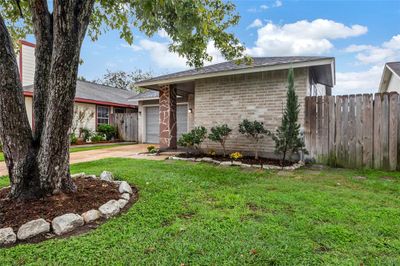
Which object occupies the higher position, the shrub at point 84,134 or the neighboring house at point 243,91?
the neighboring house at point 243,91

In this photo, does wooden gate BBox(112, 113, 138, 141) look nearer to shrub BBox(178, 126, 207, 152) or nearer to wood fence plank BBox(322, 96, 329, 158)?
shrub BBox(178, 126, 207, 152)

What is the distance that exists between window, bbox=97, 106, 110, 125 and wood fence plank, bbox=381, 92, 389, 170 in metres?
15.3

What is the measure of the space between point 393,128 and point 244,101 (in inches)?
158

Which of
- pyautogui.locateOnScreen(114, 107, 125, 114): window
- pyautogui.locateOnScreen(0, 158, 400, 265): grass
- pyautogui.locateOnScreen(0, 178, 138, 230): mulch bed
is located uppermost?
pyautogui.locateOnScreen(114, 107, 125, 114): window

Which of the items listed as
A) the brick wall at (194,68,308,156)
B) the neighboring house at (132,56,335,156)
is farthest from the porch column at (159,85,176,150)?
the brick wall at (194,68,308,156)

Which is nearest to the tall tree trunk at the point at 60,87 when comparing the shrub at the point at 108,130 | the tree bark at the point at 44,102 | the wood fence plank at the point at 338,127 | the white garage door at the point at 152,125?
the tree bark at the point at 44,102

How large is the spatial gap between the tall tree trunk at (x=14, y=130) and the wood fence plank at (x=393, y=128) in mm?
7391

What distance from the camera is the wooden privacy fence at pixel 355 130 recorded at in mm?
5891

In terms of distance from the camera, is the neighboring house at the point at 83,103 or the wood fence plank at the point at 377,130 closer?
the wood fence plank at the point at 377,130

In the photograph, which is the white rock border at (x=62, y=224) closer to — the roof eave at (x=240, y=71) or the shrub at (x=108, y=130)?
the roof eave at (x=240, y=71)

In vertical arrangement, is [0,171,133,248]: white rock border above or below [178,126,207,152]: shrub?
below

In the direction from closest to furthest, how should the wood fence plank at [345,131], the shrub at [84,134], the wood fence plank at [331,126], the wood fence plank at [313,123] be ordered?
1. the wood fence plank at [345,131]
2. the wood fence plank at [331,126]
3. the wood fence plank at [313,123]
4. the shrub at [84,134]

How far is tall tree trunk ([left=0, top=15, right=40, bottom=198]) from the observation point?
3.00 metres

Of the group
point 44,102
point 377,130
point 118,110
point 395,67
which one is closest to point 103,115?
point 118,110
